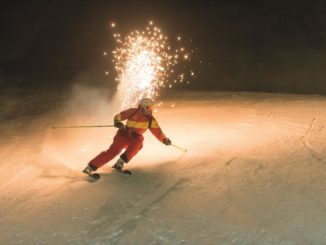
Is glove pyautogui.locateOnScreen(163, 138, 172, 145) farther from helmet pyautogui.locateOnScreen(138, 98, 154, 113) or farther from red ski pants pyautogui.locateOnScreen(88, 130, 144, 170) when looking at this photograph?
helmet pyautogui.locateOnScreen(138, 98, 154, 113)

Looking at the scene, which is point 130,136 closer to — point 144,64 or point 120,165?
point 120,165

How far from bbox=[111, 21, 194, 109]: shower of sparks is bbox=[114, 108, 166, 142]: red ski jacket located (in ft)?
14.9

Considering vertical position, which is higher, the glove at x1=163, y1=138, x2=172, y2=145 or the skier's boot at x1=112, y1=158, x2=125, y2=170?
the glove at x1=163, y1=138, x2=172, y2=145

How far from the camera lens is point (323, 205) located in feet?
15.7

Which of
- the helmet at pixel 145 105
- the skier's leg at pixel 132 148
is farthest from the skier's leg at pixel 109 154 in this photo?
the helmet at pixel 145 105

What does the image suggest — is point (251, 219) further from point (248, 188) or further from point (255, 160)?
point (255, 160)

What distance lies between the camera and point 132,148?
638 cm

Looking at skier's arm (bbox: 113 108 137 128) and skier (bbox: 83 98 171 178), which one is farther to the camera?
skier's arm (bbox: 113 108 137 128)

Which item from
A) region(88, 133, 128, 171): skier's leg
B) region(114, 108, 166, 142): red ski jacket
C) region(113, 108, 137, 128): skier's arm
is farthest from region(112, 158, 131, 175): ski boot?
region(113, 108, 137, 128): skier's arm

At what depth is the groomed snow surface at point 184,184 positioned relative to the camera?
15.1ft

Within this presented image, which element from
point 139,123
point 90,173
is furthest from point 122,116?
point 90,173

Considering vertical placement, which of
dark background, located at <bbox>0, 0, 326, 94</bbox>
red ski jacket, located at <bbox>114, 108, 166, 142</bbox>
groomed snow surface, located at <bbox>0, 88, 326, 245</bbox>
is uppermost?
dark background, located at <bbox>0, 0, 326, 94</bbox>

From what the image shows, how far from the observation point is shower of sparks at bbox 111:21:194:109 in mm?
12883

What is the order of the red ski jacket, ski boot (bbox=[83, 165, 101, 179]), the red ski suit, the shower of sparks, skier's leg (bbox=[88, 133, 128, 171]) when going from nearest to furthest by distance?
ski boot (bbox=[83, 165, 101, 179]) < skier's leg (bbox=[88, 133, 128, 171]) < the red ski suit < the red ski jacket < the shower of sparks
